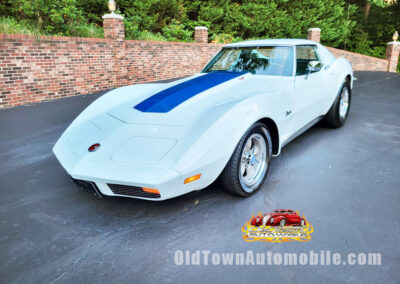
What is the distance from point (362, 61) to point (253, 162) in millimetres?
19607

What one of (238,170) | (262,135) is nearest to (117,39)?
(262,135)

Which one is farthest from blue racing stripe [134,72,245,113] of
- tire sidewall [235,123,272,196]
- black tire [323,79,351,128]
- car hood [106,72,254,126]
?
black tire [323,79,351,128]

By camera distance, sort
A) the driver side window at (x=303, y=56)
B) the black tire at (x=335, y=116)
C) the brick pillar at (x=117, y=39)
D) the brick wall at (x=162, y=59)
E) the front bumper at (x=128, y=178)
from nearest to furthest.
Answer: the front bumper at (x=128, y=178) < the driver side window at (x=303, y=56) < the black tire at (x=335, y=116) < the brick pillar at (x=117, y=39) < the brick wall at (x=162, y=59)

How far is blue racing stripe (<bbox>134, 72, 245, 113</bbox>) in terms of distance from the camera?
111 inches

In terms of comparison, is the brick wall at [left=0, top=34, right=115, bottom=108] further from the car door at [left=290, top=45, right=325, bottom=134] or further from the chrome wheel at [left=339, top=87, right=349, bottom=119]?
the chrome wheel at [left=339, top=87, right=349, bottom=119]

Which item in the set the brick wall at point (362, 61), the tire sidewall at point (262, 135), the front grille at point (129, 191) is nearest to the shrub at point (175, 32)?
the brick wall at point (362, 61)

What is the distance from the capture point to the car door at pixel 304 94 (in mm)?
3414

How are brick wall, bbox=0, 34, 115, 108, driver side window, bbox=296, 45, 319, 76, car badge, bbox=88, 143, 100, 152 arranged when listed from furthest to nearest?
brick wall, bbox=0, 34, 115, 108
driver side window, bbox=296, 45, 319, 76
car badge, bbox=88, 143, 100, 152

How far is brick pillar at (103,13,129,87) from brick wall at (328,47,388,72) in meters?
13.9

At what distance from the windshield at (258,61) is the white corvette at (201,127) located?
0.01 m

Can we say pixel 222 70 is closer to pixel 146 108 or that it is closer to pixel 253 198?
pixel 146 108

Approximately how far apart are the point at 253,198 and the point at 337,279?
3.41 ft

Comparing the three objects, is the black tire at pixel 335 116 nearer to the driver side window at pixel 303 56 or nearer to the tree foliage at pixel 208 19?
the driver side window at pixel 303 56

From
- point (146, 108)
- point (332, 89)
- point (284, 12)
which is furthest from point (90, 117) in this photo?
point (284, 12)
